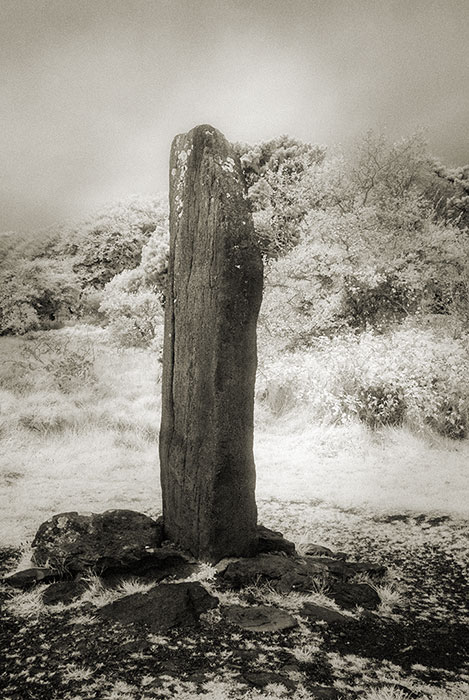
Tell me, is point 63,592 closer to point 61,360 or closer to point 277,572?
point 277,572

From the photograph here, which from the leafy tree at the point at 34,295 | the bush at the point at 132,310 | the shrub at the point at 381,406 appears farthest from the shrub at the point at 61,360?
the shrub at the point at 381,406

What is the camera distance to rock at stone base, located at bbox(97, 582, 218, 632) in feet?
11.6

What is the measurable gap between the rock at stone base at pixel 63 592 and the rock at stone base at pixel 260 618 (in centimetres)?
118

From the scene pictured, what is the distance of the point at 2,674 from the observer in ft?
9.56

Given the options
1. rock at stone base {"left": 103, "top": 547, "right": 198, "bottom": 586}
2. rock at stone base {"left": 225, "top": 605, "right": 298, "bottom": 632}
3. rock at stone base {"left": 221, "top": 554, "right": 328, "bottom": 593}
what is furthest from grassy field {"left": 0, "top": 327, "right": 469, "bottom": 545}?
rock at stone base {"left": 225, "top": 605, "right": 298, "bottom": 632}

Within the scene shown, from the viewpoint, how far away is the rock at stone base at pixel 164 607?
3.54m

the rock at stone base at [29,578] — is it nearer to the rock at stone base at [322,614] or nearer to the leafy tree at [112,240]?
the rock at stone base at [322,614]

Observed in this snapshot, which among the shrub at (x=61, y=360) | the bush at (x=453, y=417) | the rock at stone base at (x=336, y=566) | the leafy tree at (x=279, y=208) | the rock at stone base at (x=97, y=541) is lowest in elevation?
the rock at stone base at (x=336, y=566)

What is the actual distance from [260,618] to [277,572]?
772 mm

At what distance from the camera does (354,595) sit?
13.5ft

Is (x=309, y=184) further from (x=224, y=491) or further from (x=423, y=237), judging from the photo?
(x=224, y=491)

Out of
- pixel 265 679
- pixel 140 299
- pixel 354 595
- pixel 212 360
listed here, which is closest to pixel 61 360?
pixel 140 299

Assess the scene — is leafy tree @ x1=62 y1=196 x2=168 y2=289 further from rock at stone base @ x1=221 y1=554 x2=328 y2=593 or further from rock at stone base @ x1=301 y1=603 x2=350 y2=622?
rock at stone base @ x1=301 y1=603 x2=350 y2=622

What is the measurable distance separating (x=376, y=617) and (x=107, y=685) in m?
1.99
